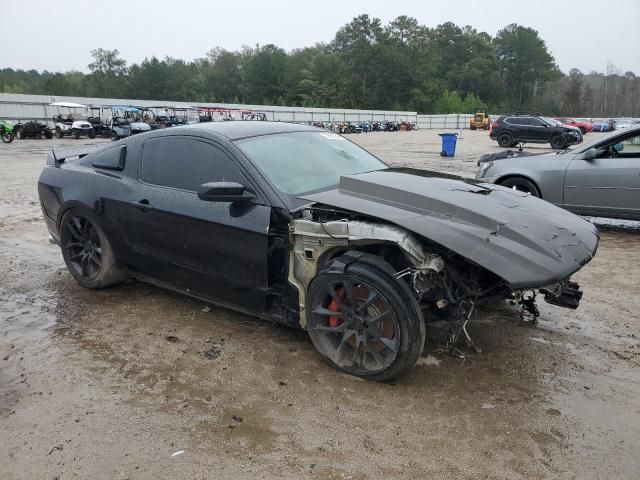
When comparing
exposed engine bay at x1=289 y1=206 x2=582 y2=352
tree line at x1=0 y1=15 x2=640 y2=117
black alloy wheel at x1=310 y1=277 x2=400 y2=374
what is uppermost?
tree line at x1=0 y1=15 x2=640 y2=117

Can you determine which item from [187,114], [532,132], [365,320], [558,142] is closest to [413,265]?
[365,320]

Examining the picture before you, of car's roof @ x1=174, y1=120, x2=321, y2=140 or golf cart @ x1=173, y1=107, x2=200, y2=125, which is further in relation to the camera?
golf cart @ x1=173, y1=107, x2=200, y2=125

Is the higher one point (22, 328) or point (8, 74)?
point (8, 74)

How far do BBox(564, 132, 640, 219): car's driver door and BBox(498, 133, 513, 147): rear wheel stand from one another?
895 inches

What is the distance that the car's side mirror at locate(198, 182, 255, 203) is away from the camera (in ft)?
11.1

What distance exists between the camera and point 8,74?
111438 mm

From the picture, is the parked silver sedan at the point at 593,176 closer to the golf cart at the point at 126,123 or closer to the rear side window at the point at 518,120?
the rear side window at the point at 518,120

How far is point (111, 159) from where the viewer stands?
4.59m

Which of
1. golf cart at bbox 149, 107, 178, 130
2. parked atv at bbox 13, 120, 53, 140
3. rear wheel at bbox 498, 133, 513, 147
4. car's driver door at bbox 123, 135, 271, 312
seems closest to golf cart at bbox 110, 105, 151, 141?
golf cart at bbox 149, 107, 178, 130

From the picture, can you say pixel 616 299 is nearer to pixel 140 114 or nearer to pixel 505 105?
pixel 140 114

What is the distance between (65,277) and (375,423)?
3.91m

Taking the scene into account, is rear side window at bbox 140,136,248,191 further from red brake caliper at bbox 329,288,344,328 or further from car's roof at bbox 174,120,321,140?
red brake caliper at bbox 329,288,344,328

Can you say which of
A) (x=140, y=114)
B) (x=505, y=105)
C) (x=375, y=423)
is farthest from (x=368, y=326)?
(x=505, y=105)

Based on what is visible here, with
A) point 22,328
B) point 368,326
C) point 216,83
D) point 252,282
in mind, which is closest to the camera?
point 368,326
